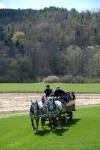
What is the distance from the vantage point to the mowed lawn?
65.3 feet

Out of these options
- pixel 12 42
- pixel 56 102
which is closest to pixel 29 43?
pixel 12 42

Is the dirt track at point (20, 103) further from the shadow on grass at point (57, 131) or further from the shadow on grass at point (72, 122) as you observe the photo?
the shadow on grass at point (57, 131)

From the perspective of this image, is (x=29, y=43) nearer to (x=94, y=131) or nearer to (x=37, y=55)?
(x=37, y=55)

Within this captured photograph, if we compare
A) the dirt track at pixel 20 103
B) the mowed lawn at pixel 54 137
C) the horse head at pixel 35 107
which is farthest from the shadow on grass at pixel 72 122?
the dirt track at pixel 20 103

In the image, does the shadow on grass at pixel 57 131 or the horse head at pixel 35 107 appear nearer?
the shadow on grass at pixel 57 131

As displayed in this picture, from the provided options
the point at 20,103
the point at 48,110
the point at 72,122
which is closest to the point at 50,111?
the point at 48,110

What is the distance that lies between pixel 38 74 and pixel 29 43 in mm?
40942

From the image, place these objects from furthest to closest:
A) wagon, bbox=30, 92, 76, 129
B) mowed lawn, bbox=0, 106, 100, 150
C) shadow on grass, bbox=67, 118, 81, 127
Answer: shadow on grass, bbox=67, 118, 81, 127 < wagon, bbox=30, 92, 76, 129 < mowed lawn, bbox=0, 106, 100, 150

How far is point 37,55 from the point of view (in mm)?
177750

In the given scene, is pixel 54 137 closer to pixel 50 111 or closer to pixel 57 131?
pixel 57 131

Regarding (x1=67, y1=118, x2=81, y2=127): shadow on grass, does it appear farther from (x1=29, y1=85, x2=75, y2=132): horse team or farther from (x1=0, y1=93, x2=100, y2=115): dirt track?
(x1=0, y1=93, x2=100, y2=115): dirt track

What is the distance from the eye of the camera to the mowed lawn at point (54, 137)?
19900mm

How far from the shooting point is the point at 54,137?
2178cm

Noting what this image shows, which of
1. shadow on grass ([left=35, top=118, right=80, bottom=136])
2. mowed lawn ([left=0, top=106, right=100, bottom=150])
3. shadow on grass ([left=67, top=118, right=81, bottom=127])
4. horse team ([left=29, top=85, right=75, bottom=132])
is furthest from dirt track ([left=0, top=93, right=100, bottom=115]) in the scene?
shadow on grass ([left=35, top=118, right=80, bottom=136])
